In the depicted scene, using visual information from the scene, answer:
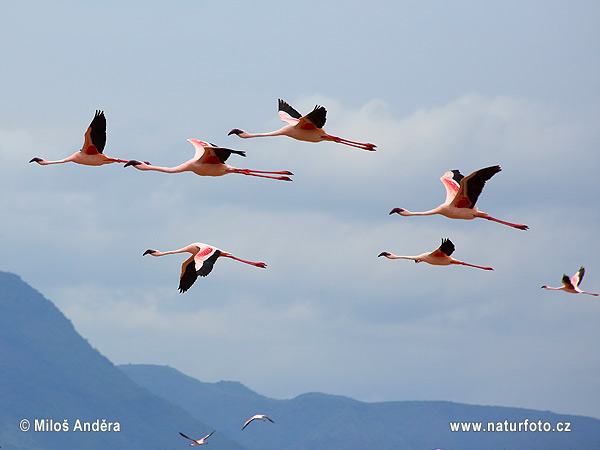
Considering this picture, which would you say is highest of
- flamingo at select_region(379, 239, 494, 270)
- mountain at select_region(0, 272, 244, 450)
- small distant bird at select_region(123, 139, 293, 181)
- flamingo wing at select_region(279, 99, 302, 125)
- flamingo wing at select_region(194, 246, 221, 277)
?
mountain at select_region(0, 272, 244, 450)

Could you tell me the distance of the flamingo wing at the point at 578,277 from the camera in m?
35.6

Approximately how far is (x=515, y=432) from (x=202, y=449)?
50483 mm

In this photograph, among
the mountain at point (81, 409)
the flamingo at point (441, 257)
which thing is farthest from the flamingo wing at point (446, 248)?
the mountain at point (81, 409)

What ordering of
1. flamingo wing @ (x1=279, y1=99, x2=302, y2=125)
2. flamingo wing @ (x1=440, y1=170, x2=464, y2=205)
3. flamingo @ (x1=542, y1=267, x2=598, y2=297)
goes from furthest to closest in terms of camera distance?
1. flamingo @ (x1=542, y1=267, x2=598, y2=297)
2. flamingo wing @ (x1=279, y1=99, x2=302, y2=125)
3. flamingo wing @ (x1=440, y1=170, x2=464, y2=205)

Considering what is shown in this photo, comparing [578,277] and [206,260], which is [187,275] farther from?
[578,277]

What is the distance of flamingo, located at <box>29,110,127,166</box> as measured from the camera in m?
25.3

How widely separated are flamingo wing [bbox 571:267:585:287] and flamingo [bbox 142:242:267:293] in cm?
1430

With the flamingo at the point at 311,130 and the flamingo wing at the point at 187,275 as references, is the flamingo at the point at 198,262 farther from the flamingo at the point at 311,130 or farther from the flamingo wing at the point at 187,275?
the flamingo at the point at 311,130

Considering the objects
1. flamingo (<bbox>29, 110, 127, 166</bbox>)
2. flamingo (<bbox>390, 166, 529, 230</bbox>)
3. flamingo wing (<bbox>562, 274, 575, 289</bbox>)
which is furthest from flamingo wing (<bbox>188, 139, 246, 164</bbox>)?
flamingo wing (<bbox>562, 274, 575, 289</bbox>)

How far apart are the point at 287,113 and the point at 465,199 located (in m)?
5.80

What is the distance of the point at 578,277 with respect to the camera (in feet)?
118

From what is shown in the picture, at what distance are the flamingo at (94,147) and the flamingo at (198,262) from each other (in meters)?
2.62

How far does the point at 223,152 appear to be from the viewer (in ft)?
80.2

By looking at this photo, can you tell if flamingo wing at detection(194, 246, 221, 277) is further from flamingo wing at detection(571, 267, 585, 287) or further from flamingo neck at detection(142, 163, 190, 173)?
flamingo wing at detection(571, 267, 585, 287)
